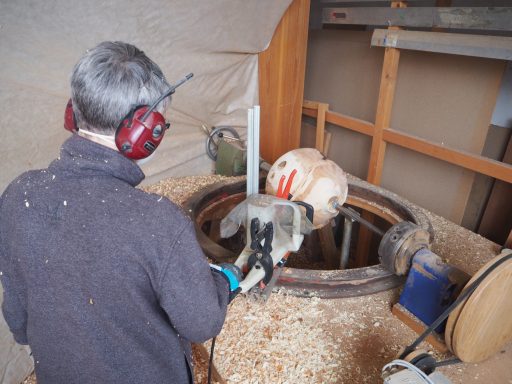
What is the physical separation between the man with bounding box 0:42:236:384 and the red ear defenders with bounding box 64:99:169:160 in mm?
17

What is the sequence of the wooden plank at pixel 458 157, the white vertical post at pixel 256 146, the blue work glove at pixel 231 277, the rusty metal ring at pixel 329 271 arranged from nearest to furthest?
the blue work glove at pixel 231 277 → the white vertical post at pixel 256 146 → the rusty metal ring at pixel 329 271 → the wooden plank at pixel 458 157

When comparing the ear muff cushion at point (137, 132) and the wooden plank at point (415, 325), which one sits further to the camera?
the wooden plank at point (415, 325)

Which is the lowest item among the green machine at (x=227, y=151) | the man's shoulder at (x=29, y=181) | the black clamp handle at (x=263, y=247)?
the green machine at (x=227, y=151)

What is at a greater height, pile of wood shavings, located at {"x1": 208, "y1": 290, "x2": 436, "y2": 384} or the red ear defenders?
the red ear defenders

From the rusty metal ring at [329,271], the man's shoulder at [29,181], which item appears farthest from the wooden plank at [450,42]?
the man's shoulder at [29,181]

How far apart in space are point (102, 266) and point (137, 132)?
0.99ft

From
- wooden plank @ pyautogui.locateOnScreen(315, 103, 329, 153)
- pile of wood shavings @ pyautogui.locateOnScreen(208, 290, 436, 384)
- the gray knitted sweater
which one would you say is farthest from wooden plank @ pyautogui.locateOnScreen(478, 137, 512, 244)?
the gray knitted sweater

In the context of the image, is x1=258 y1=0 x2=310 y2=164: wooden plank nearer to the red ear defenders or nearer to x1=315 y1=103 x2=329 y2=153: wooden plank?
x1=315 y1=103 x2=329 y2=153: wooden plank

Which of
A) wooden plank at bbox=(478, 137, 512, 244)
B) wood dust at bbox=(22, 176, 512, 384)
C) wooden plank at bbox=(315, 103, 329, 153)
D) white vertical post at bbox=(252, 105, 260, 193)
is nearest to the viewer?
wood dust at bbox=(22, 176, 512, 384)

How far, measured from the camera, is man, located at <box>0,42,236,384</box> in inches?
30.9

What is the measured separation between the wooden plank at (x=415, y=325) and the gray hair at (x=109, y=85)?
4.26 feet

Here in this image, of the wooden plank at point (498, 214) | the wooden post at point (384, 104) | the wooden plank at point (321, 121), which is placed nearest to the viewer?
the wooden post at point (384, 104)

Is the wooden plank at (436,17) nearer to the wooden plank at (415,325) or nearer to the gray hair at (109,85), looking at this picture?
the wooden plank at (415,325)

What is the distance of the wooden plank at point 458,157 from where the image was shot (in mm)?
2041
